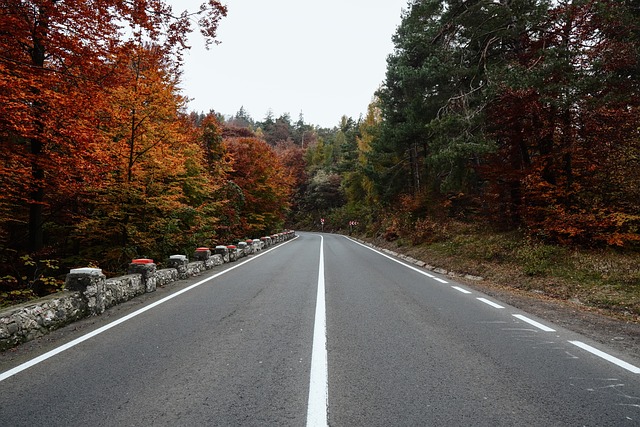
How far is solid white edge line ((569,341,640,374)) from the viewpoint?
3363 mm

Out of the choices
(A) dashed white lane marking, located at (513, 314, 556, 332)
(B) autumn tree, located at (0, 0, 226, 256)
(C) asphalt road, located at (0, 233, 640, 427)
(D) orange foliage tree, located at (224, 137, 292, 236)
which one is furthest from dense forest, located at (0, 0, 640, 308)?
(D) orange foliage tree, located at (224, 137, 292, 236)

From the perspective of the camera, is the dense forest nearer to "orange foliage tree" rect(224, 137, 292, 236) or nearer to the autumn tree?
the autumn tree

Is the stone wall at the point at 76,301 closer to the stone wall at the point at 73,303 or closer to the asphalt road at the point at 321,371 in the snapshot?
the stone wall at the point at 73,303

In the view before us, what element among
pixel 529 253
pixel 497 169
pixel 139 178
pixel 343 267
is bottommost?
pixel 343 267

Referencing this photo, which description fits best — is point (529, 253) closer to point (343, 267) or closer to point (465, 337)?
point (343, 267)

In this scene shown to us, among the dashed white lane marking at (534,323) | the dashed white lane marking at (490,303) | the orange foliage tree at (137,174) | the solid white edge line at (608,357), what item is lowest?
the dashed white lane marking at (490,303)

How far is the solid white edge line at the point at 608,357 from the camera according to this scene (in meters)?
3.36

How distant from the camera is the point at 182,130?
13.9 m

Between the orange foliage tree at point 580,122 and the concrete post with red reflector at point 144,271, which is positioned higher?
the orange foliage tree at point 580,122

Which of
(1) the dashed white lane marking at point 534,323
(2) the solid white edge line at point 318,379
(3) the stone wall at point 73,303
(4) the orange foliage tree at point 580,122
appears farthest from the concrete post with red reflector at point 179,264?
(4) the orange foliage tree at point 580,122

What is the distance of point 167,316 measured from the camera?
528 centimetres

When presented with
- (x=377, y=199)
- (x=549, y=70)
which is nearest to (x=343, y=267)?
(x=549, y=70)

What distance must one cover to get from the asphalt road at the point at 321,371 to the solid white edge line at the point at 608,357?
21 millimetres

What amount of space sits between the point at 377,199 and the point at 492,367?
32800mm
